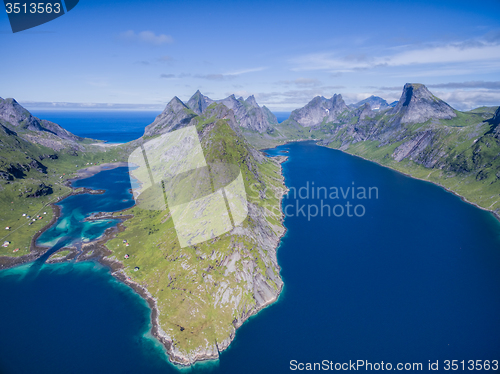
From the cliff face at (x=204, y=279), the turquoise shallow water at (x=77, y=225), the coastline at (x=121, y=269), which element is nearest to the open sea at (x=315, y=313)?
the coastline at (x=121, y=269)

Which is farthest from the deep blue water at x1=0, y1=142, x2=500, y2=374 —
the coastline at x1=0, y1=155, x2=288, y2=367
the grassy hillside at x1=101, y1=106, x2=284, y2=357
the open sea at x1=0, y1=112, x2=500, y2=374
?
the grassy hillside at x1=101, y1=106, x2=284, y2=357

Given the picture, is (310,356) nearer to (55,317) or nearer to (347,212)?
(55,317)

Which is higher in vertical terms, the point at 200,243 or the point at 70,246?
the point at 200,243

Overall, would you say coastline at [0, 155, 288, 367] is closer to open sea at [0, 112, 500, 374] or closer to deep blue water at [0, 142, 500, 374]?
open sea at [0, 112, 500, 374]

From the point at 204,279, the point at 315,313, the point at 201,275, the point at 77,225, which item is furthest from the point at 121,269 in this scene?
the point at 315,313

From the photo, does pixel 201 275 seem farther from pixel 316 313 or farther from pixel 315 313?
pixel 316 313

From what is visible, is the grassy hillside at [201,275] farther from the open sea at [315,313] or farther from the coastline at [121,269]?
the open sea at [315,313]

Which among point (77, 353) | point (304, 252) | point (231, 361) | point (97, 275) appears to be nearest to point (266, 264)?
point (304, 252)
